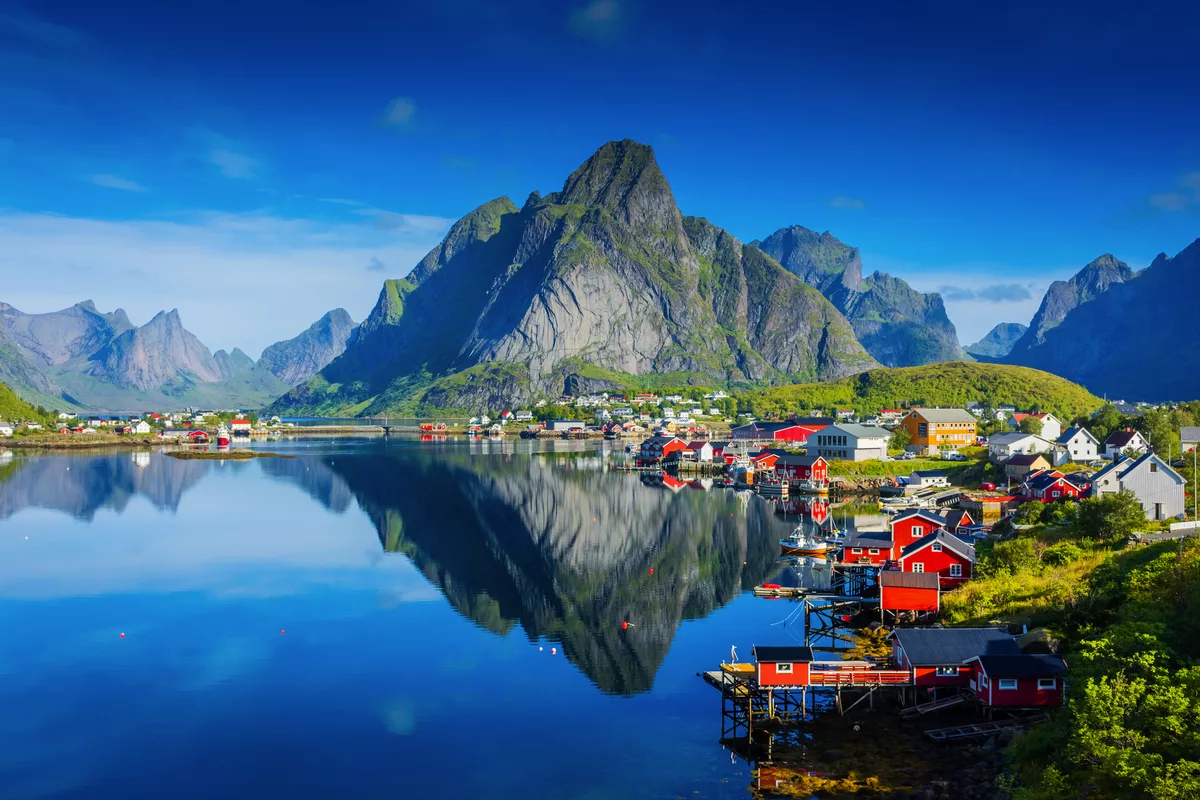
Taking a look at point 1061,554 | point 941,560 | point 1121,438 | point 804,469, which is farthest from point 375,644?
point 1121,438

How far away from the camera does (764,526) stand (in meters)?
62.5

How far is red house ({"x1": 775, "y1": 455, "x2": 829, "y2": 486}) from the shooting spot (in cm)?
8338

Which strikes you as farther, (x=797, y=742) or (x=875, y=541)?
(x=875, y=541)

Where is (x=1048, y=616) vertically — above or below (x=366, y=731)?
above

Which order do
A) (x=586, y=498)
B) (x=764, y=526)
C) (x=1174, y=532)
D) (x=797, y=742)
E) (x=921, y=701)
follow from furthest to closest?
(x=586, y=498), (x=764, y=526), (x=1174, y=532), (x=921, y=701), (x=797, y=742)

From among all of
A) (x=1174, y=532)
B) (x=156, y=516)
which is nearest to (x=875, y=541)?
(x=1174, y=532)

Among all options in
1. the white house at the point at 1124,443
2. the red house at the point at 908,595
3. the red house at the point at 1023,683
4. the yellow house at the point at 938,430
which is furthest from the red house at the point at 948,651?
the yellow house at the point at 938,430

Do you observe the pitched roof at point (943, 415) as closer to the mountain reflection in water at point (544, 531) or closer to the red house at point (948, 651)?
the mountain reflection in water at point (544, 531)

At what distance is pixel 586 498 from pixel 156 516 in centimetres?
3383

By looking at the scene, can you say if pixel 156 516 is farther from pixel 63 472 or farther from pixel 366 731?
pixel 366 731

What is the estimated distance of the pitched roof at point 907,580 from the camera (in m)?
34.9

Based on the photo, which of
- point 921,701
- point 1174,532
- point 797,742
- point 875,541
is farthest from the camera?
point 875,541

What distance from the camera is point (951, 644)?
26609 mm

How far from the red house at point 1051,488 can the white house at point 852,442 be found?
27917 mm
